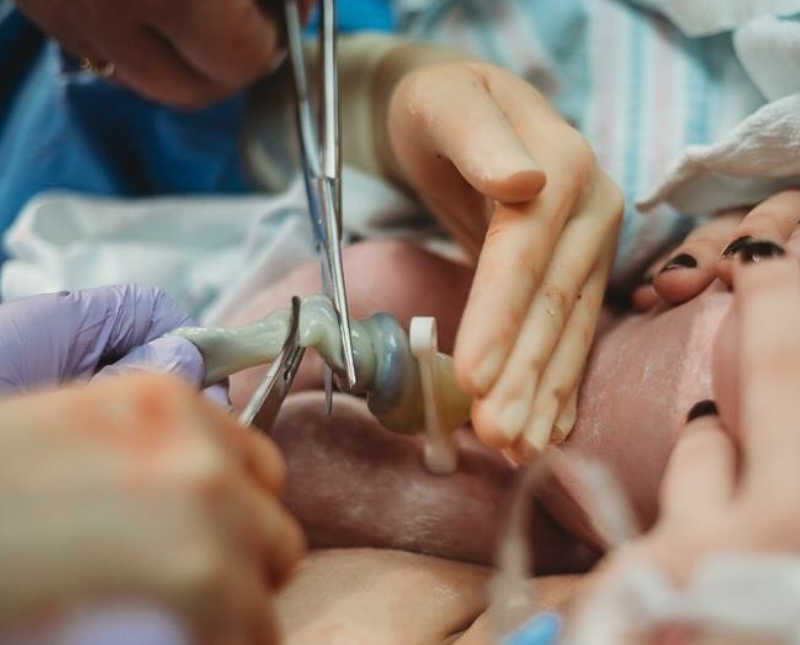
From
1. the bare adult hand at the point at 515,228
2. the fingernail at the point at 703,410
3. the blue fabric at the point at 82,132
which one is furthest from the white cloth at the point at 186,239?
the fingernail at the point at 703,410


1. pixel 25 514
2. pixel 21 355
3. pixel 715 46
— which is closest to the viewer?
pixel 25 514

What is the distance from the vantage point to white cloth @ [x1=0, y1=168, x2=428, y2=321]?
78 centimetres

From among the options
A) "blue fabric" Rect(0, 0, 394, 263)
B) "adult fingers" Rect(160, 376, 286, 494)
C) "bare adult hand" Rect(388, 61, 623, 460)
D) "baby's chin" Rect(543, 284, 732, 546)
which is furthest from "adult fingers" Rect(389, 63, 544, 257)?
"blue fabric" Rect(0, 0, 394, 263)

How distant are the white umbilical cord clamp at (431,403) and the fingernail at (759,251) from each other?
15 centimetres

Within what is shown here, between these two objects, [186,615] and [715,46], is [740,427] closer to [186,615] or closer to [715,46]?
[186,615]

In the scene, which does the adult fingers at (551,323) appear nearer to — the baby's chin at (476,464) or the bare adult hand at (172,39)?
the baby's chin at (476,464)

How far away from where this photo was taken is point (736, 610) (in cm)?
29

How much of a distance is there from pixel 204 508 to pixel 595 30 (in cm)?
58

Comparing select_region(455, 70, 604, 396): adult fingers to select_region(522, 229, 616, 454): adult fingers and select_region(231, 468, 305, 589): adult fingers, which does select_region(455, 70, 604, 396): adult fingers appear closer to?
select_region(522, 229, 616, 454): adult fingers

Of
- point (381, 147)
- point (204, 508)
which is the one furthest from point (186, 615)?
point (381, 147)

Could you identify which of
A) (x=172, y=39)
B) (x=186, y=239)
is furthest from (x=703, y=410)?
(x=186, y=239)

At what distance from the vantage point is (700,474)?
35 cm

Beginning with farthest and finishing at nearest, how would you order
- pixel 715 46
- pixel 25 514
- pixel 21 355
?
1. pixel 715 46
2. pixel 21 355
3. pixel 25 514

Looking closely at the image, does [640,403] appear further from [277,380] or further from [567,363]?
[277,380]
